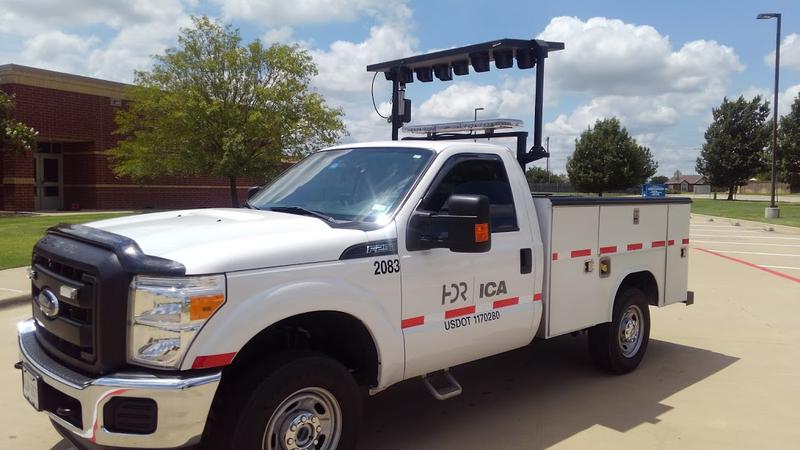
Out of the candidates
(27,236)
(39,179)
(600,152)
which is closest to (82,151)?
(39,179)

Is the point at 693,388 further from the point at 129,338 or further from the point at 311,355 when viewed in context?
the point at 129,338

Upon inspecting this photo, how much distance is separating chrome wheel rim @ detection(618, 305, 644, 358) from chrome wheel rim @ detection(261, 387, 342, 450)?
319cm

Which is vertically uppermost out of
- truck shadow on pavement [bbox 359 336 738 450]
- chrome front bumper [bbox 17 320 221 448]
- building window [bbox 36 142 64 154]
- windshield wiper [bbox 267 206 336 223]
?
building window [bbox 36 142 64 154]

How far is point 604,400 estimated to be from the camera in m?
5.05

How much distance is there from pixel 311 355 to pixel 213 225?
0.92 meters

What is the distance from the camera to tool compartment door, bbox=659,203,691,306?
6.19 m

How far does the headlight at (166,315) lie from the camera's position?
284cm

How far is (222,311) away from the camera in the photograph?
294cm

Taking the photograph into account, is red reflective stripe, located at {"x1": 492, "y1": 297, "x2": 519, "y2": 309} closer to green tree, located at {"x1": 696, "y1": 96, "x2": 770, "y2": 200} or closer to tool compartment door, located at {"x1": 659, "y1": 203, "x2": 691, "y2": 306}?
tool compartment door, located at {"x1": 659, "y1": 203, "x2": 691, "y2": 306}

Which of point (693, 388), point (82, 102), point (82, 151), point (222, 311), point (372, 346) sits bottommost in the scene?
point (693, 388)

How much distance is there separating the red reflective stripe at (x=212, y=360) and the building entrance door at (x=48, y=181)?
3106cm

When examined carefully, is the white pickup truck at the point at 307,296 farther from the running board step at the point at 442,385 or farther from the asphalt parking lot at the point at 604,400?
the asphalt parking lot at the point at 604,400

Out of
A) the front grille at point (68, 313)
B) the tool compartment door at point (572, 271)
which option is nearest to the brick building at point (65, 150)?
the front grille at point (68, 313)

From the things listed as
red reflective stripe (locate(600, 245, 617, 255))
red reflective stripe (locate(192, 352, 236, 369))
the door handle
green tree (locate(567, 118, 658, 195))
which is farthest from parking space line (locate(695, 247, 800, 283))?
green tree (locate(567, 118, 658, 195))
